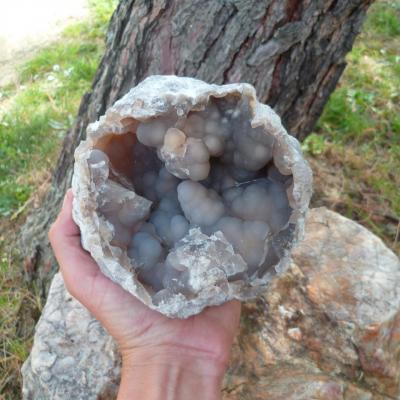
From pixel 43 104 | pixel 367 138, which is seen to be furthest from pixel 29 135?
pixel 367 138

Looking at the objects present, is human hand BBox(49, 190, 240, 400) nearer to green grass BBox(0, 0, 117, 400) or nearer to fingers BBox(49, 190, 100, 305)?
fingers BBox(49, 190, 100, 305)

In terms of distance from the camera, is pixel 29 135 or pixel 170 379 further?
pixel 29 135

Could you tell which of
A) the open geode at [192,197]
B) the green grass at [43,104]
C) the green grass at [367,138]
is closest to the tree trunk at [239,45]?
the open geode at [192,197]

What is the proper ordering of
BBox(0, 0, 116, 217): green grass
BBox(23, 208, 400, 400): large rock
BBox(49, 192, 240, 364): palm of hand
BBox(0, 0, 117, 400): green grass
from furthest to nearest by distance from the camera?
BBox(0, 0, 116, 217): green grass, BBox(0, 0, 117, 400): green grass, BBox(23, 208, 400, 400): large rock, BBox(49, 192, 240, 364): palm of hand

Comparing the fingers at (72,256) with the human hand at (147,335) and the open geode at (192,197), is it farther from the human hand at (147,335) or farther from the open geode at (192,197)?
the open geode at (192,197)

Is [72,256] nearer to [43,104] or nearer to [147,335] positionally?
[147,335]

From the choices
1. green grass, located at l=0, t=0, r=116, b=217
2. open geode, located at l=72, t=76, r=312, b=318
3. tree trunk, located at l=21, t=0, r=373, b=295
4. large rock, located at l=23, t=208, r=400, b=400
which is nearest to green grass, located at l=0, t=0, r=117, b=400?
green grass, located at l=0, t=0, r=116, b=217
